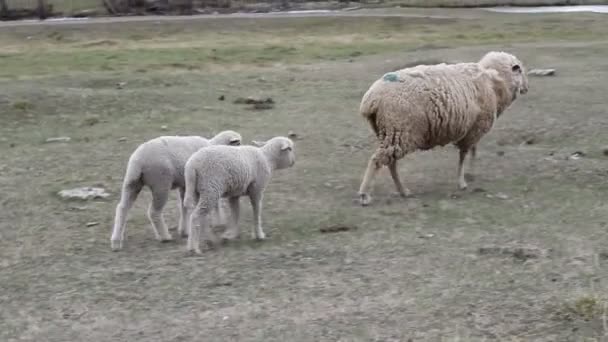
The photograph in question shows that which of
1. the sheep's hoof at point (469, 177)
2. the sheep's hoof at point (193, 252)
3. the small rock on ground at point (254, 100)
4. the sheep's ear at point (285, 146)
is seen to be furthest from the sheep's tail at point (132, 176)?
the small rock on ground at point (254, 100)

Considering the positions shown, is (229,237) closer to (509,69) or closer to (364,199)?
(364,199)

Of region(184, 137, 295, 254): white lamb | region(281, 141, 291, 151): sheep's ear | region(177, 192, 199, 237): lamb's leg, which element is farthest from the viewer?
region(281, 141, 291, 151): sheep's ear

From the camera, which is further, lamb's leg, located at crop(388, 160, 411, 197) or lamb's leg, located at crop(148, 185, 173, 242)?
lamb's leg, located at crop(388, 160, 411, 197)

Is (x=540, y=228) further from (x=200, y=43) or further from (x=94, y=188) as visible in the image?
(x=200, y=43)

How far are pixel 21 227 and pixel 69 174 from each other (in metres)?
2.07

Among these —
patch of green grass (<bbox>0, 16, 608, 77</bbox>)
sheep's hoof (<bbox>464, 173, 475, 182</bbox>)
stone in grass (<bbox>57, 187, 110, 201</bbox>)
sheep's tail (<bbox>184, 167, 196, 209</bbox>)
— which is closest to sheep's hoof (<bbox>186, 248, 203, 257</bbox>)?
sheep's tail (<bbox>184, 167, 196, 209</bbox>)

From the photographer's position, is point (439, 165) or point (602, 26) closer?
point (439, 165)

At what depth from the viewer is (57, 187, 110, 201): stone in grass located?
8.55m

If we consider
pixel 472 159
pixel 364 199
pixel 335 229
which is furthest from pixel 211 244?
pixel 472 159

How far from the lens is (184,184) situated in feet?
23.7

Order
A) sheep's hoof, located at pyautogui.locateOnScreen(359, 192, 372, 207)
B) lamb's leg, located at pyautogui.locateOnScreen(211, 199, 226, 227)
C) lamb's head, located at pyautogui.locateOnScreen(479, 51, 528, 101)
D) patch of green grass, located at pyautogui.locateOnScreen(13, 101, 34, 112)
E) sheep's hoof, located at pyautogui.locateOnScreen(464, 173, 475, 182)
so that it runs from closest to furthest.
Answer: lamb's leg, located at pyautogui.locateOnScreen(211, 199, 226, 227), sheep's hoof, located at pyautogui.locateOnScreen(359, 192, 372, 207), sheep's hoof, located at pyautogui.locateOnScreen(464, 173, 475, 182), lamb's head, located at pyautogui.locateOnScreen(479, 51, 528, 101), patch of green grass, located at pyautogui.locateOnScreen(13, 101, 34, 112)

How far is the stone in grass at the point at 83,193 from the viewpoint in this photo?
8.55m

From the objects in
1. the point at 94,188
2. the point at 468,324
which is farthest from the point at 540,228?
the point at 94,188

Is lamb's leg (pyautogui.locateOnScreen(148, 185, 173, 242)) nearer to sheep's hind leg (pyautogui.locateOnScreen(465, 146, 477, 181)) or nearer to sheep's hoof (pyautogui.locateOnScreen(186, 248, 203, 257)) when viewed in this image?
sheep's hoof (pyautogui.locateOnScreen(186, 248, 203, 257))
